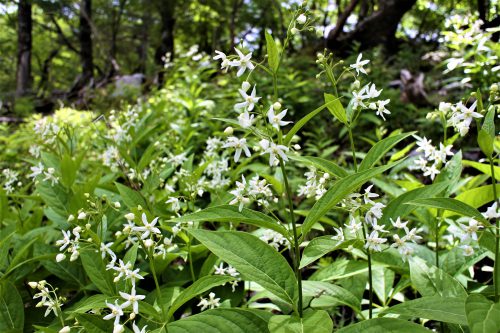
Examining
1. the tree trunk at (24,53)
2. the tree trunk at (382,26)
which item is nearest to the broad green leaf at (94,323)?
the tree trunk at (382,26)

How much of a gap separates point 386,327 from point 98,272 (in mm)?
1334

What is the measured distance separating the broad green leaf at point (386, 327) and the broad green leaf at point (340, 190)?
0.37 meters

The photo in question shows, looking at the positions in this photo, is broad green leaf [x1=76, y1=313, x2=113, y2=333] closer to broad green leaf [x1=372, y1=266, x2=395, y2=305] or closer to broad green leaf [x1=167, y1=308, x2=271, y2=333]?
broad green leaf [x1=167, y1=308, x2=271, y2=333]

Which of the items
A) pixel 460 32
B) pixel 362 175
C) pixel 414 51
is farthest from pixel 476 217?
pixel 414 51

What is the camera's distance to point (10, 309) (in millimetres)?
2113

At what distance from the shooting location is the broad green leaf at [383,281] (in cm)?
226

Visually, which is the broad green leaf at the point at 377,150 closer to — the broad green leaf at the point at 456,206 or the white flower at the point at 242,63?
the broad green leaf at the point at 456,206

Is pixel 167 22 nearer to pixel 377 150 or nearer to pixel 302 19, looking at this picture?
pixel 302 19

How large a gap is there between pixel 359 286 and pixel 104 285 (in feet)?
4.31

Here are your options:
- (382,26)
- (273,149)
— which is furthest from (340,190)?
(382,26)

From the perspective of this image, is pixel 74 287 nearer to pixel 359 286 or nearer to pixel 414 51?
pixel 359 286

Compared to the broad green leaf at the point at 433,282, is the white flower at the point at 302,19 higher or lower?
higher

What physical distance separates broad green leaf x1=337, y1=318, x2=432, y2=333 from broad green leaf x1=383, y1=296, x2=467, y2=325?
0.07m

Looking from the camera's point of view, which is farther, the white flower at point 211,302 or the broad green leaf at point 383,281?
the broad green leaf at point 383,281
